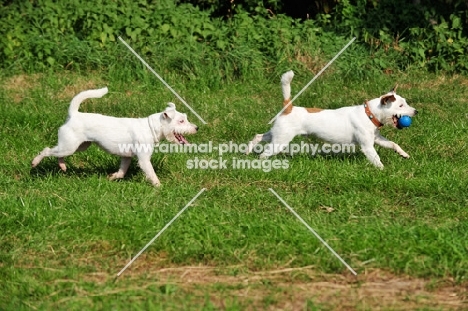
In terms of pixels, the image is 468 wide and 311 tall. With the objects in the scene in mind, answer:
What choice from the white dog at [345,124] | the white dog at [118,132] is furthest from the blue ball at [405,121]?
the white dog at [118,132]

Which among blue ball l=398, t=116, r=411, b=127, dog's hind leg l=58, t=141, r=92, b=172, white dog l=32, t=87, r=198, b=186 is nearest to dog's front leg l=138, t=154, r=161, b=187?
white dog l=32, t=87, r=198, b=186

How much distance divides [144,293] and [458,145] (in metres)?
4.40

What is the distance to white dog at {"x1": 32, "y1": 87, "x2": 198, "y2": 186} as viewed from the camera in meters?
7.66

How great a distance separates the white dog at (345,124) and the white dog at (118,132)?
3.23 feet

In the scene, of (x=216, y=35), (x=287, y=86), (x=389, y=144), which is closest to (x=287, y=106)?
(x=287, y=86)

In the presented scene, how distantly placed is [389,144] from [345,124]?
0.47 metres

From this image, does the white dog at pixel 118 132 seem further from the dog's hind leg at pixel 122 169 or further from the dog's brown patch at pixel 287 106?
the dog's brown patch at pixel 287 106

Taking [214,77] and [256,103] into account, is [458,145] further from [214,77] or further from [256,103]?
[214,77]

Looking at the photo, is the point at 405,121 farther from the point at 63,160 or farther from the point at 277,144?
the point at 63,160

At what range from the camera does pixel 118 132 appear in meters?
7.69


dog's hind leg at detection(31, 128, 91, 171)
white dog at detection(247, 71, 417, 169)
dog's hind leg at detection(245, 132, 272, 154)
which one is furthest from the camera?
dog's hind leg at detection(245, 132, 272, 154)

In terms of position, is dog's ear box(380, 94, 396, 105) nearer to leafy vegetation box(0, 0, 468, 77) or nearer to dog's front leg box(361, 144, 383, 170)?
dog's front leg box(361, 144, 383, 170)

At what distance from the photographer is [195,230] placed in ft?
20.8

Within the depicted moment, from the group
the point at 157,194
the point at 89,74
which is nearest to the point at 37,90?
the point at 89,74
